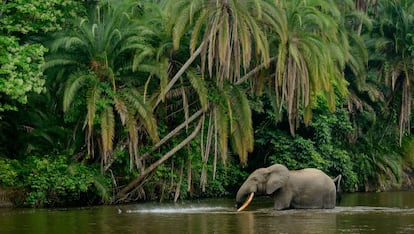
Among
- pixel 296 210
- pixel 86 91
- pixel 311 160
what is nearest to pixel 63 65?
pixel 86 91

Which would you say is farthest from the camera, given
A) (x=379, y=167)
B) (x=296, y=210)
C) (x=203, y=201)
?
(x=379, y=167)

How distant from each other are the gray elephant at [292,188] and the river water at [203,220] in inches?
20.2

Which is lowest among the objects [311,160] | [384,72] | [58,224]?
[58,224]

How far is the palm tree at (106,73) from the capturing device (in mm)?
26844

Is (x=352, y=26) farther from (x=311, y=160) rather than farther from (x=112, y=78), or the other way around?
(x=112, y=78)

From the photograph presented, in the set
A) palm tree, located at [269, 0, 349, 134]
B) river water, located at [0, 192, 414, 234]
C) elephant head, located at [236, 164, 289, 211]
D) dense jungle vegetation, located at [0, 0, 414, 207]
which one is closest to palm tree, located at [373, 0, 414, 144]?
dense jungle vegetation, located at [0, 0, 414, 207]

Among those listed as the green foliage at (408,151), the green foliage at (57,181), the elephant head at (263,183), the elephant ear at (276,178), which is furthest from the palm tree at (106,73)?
the green foliage at (408,151)

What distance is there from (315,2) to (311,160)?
6.96 m

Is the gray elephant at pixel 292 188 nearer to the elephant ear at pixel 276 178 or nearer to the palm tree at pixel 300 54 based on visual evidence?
the elephant ear at pixel 276 178

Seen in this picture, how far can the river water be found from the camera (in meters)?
17.5

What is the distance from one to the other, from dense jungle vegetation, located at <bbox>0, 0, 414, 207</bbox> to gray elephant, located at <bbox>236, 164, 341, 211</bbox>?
4.38m

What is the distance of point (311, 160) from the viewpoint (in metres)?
34.4

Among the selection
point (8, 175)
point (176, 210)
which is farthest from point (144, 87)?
point (176, 210)

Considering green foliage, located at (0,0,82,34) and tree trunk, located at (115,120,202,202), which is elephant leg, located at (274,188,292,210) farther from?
green foliage, located at (0,0,82,34)
